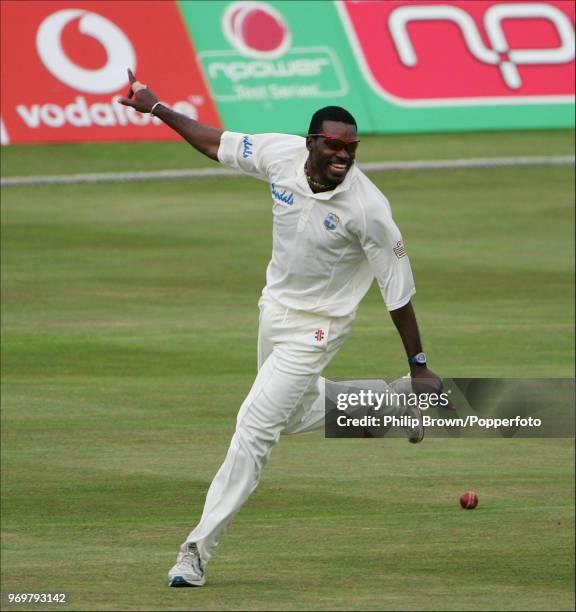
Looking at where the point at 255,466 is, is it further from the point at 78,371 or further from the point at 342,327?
the point at 78,371

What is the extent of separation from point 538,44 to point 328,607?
60.5 ft

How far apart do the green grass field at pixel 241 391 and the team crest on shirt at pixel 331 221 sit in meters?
2.30

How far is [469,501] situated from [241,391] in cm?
406

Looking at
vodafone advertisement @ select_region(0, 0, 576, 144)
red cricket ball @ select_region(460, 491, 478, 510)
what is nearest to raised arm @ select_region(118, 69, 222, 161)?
red cricket ball @ select_region(460, 491, 478, 510)

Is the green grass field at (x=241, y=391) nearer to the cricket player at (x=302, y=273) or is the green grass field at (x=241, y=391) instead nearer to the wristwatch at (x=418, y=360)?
the cricket player at (x=302, y=273)

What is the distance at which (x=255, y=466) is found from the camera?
29.5 feet

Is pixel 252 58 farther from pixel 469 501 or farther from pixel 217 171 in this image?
pixel 469 501

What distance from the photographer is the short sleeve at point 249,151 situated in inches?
336

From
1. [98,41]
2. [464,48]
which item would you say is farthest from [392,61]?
[98,41]

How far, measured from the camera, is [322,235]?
8.48m

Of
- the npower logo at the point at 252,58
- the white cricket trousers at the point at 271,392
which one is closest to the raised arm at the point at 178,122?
the white cricket trousers at the point at 271,392

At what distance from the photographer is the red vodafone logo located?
25547 mm

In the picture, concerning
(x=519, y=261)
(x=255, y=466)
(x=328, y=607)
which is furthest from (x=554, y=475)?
(x=519, y=261)

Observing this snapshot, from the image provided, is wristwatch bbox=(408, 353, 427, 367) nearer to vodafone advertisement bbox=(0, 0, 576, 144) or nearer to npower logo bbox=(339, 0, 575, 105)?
vodafone advertisement bbox=(0, 0, 576, 144)
